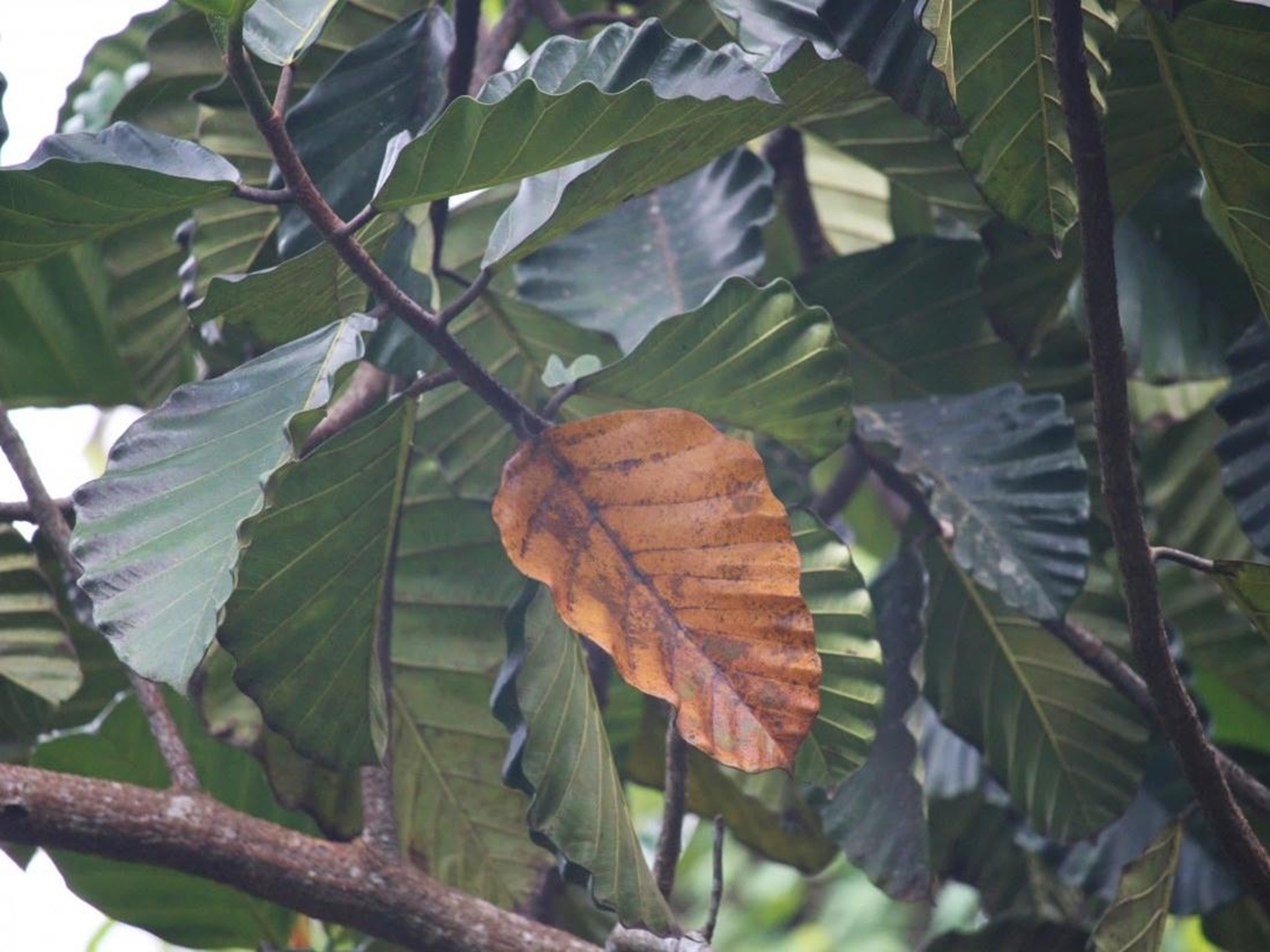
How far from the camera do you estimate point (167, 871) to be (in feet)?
2.87

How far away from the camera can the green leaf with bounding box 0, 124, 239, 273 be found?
0.54m

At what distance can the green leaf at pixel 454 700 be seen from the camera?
33.2 inches

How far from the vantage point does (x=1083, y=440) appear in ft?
3.03

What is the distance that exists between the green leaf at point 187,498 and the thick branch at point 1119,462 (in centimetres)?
31

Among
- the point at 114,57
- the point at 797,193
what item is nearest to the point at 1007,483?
the point at 797,193

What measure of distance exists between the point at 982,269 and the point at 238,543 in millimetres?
573

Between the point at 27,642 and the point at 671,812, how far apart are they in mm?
423

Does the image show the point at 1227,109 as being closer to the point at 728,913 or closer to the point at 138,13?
the point at 138,13

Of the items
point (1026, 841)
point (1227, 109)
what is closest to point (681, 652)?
point (1227, 109)

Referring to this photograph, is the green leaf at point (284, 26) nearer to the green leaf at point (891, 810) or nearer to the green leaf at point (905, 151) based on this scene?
the green leaf at point (905, 151)

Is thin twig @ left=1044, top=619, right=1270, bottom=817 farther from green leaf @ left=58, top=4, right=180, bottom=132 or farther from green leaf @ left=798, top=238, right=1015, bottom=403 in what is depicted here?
green leaf @ left=58, top=4, right=180, bottom=132

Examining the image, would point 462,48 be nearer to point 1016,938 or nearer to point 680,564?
point 680,564

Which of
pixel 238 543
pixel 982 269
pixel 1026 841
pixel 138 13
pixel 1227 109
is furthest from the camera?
pixel 138 13

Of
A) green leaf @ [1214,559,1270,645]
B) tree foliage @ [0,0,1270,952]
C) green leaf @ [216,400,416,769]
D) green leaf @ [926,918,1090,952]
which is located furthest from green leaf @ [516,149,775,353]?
green leaf @ [926,918,1090,952]
